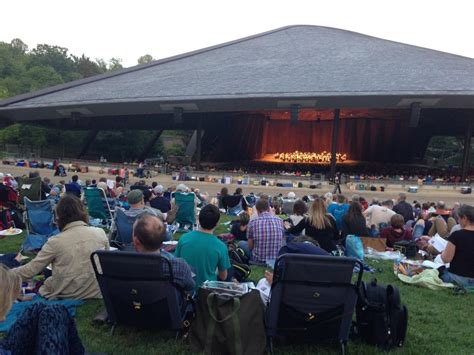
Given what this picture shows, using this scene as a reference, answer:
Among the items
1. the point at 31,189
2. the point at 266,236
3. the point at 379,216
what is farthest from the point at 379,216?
the point at 31,189

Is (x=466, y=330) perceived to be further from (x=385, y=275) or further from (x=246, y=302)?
(x=246, y=302)

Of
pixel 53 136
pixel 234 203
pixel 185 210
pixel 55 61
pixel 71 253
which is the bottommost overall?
pixel 234 203

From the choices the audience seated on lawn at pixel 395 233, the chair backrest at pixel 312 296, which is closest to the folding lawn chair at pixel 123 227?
the chair backrest at pixel 312 296

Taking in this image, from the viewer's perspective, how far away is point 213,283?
331 centimetres

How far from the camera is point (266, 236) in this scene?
5.58 metres

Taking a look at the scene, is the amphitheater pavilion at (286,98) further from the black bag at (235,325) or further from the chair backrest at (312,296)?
the black bag at (235,325)

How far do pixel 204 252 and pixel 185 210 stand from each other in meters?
4.85

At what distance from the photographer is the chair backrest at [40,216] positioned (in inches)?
256

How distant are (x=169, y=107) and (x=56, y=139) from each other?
20117 millimetres

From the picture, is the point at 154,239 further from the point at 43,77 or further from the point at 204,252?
the point at 43,77

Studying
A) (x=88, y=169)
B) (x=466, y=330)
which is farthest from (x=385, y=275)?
(x=88, y=169)

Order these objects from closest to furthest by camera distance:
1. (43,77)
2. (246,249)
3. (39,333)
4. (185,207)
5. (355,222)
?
1. (39,333)
2. (246,249)
3. (355,222)
4. (185,207)
5. (43,77)

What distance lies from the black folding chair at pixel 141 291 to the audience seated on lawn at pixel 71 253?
2.19 feet

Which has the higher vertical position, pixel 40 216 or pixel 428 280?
pixel 40 216
